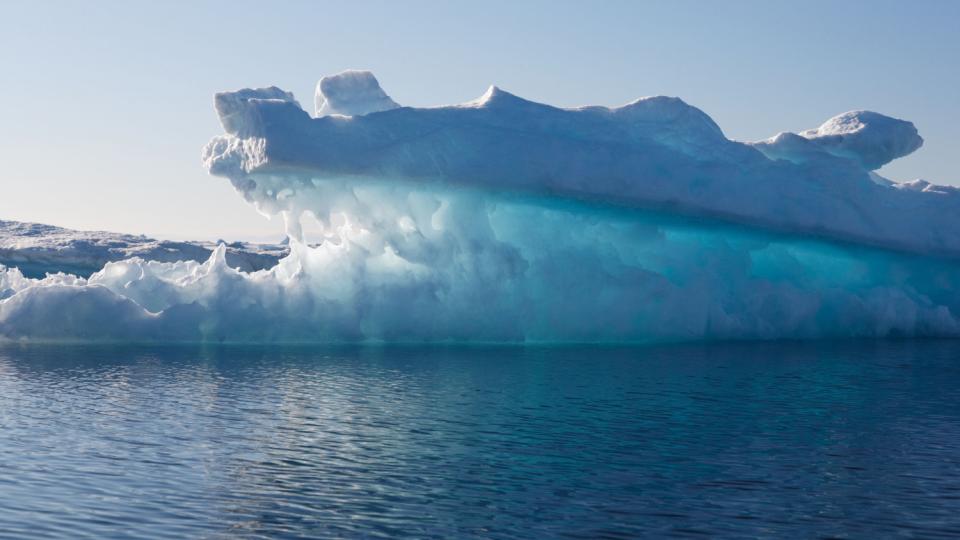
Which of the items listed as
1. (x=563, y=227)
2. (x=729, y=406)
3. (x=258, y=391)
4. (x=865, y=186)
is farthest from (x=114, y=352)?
(x=865, y=186)

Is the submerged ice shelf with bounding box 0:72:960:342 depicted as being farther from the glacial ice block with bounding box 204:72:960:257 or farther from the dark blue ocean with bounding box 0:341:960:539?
the dark blue ocean with bounding box 0:341:960:539

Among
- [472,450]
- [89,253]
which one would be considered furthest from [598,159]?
[89,253]

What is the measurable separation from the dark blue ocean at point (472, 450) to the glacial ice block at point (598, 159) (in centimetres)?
478

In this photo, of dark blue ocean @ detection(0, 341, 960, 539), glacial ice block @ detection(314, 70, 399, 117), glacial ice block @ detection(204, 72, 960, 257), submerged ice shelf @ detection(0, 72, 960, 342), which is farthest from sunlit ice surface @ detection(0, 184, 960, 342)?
dark blue ocean @ detection(0, 341, 960, 539)

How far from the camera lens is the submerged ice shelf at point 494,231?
22750 mm

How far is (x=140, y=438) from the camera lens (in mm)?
11750

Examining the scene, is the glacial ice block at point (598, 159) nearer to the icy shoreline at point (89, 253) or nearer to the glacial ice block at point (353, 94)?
the glacial ice block at point (353, 94)

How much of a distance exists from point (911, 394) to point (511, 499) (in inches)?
362

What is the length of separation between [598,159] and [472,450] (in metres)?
12.9

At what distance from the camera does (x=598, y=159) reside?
76.5 ft

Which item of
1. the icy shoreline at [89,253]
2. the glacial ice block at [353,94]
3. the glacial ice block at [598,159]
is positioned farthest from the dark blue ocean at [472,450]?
the icy shoreline at [89,253]

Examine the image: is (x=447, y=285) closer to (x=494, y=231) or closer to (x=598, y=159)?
(x=494, y=231)

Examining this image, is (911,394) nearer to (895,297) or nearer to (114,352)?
(895,297)

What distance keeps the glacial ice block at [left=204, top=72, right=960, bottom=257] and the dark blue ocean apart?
4779 mm
